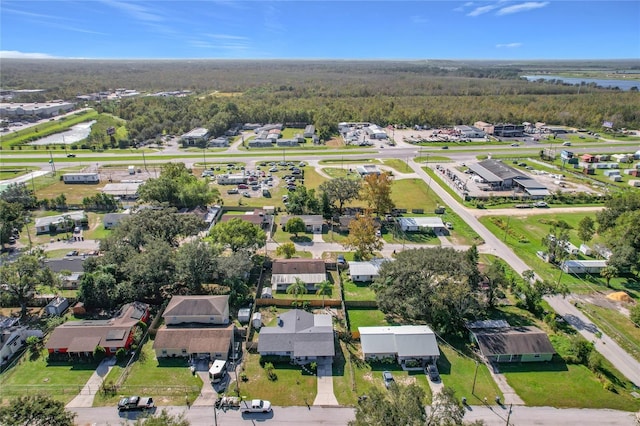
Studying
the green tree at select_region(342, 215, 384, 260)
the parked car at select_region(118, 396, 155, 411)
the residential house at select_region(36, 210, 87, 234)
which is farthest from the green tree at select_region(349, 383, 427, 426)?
the residential house at select_region(36, 210, 87, 234)

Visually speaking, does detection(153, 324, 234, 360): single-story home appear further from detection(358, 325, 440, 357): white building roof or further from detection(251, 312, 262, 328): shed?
detection(358, 325, 440, 357): white building roof

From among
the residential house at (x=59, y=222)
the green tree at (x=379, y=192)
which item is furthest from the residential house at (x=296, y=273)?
the residential house at (x=59, y=222)

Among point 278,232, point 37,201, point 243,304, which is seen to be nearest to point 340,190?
point 278,232

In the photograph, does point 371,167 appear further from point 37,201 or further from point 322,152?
point 37,201

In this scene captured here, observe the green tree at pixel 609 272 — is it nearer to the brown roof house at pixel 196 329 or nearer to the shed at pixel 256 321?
the shed at pixel 256 321

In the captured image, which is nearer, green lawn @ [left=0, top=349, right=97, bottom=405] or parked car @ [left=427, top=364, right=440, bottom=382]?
green lawn @ [left=0, top=349, right=97, bottom=405]
